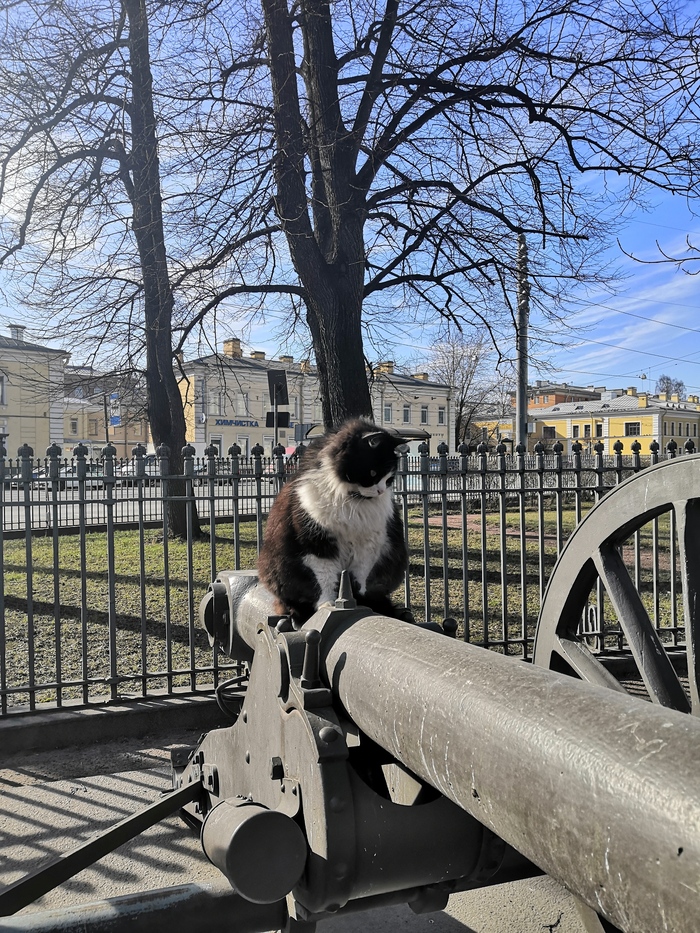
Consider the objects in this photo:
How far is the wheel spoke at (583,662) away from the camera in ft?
6.81

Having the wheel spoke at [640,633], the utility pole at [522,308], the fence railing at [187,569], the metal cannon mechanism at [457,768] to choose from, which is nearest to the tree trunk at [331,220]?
the fence railing at [187,569]

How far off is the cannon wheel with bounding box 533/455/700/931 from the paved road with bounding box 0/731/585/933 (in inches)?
46.5

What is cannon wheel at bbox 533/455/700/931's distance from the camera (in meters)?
1.91

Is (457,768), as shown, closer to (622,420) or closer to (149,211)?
(149,211)

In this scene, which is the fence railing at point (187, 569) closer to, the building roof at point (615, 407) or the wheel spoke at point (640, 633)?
the wheel spoke at point (640, 633)

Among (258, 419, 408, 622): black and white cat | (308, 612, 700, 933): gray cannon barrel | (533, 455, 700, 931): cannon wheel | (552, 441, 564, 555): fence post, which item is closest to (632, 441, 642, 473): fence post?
(552, 441, 564, 555): fence post

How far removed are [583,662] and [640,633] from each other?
19 cm

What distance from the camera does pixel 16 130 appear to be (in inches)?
323

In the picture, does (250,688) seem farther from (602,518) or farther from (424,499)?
(424,499)

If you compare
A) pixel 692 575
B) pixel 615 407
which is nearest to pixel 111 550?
pixel 692 575

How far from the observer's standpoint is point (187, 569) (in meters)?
7.73

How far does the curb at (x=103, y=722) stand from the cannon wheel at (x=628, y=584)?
3.57 metres

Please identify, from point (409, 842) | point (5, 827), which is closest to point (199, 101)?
point (5, 827)

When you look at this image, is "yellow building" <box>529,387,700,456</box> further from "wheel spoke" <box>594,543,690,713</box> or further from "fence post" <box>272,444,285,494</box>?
"wheel spoke" <box>594,543,690,713</box>
